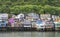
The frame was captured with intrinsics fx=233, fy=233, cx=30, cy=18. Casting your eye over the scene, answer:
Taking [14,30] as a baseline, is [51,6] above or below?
above

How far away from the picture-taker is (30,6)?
20.6m

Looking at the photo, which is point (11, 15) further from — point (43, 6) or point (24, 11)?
point (43, 6)

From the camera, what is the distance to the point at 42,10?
2042cm

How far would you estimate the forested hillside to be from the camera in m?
20.5

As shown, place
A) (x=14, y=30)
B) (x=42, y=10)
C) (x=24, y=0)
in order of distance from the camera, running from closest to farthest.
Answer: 1. (x=14, y=30)
2. (x=42, y=10)
3. (x=24, y=0)

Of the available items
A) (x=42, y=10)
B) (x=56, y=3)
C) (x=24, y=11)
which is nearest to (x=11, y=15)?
(x=24, y=11)

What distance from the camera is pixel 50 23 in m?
20.0

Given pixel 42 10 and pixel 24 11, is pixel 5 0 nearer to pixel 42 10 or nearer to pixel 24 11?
pixel 24 11

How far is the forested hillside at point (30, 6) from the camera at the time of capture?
20516mm

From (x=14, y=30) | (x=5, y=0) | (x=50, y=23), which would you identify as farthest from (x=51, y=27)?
(x=5, y=0)

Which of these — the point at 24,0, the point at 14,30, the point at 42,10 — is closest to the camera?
the point at 14,30

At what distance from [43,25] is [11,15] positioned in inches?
118

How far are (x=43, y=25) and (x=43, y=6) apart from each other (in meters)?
2.25

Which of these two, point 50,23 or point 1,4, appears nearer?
point 50,23
